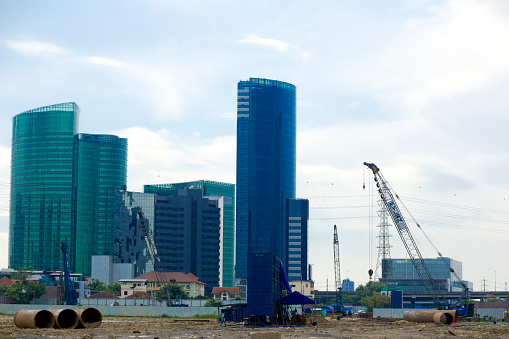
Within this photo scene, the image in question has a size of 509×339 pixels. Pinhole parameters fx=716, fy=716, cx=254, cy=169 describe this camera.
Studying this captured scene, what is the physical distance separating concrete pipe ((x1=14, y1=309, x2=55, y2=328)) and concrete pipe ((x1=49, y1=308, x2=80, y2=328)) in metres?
0.50

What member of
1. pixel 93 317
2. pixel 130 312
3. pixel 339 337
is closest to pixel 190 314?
pixel 130 312

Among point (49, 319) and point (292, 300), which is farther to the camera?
point (292, 300)

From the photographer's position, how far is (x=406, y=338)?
171 feet

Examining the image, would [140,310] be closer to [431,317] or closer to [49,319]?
[431,317]

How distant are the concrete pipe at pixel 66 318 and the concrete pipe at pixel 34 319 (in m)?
Result: 0.50

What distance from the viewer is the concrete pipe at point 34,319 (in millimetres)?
60062

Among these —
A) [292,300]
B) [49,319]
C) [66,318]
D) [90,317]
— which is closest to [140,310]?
[292,300]

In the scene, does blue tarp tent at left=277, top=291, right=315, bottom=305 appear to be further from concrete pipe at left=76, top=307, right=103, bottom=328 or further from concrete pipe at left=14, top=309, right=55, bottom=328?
concrete pipe at left=14, top=309, right=55, bottom=328

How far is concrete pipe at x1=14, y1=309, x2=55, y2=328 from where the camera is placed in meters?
60.1

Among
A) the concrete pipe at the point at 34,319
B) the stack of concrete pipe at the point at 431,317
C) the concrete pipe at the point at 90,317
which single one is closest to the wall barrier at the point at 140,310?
the stack of concrete pipe at the point at 431,317

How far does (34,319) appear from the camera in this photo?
60094mm

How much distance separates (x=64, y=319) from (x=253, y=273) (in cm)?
2203

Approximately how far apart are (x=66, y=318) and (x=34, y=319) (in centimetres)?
306

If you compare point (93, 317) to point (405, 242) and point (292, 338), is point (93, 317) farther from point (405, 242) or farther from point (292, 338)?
point (405, 242)
